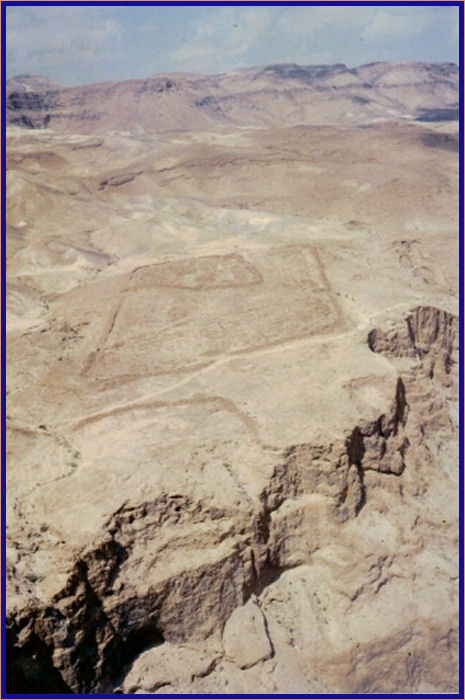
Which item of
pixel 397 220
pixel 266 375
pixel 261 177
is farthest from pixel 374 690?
pixel 261 177

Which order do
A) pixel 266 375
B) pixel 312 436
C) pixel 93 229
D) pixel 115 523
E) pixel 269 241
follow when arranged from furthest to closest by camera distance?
pixel 93 229
pixel 269 241
pixel 266 375
pixel 312 436
pixel 115 523

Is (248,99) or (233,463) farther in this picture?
(248,99)

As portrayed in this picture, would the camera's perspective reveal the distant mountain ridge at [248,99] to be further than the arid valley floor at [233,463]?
Yes

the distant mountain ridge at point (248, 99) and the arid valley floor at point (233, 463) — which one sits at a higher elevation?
the arid valley floor at point (233, 463)

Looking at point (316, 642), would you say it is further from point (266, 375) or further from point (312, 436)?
point (266, 375)
